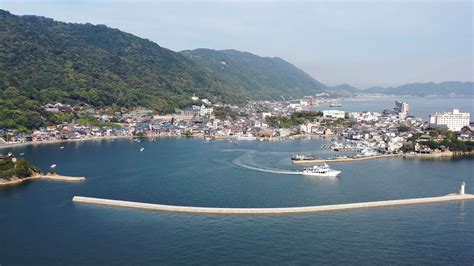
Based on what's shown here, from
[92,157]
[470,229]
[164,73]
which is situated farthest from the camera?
[164,73]

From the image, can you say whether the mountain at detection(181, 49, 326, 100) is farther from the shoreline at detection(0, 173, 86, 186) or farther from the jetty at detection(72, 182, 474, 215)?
the jetty at detection(72, 182, 474, 215)

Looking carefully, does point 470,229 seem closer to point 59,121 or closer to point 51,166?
point 51,166

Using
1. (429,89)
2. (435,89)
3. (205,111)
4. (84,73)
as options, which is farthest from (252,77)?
(435,89)

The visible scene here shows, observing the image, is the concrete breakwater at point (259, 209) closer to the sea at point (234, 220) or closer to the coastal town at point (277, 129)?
the sea at point (234, 220)

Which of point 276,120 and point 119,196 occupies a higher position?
point 276,120

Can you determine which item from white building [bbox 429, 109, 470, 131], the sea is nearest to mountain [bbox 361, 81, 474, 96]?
white building [bbox 429, 109, 470, 131]

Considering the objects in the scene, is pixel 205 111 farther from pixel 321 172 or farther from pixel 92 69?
pixel 321 172

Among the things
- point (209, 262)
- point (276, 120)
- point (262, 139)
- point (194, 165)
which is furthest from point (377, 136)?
point (209, 262)

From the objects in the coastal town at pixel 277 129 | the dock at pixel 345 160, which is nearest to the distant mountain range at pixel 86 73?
the coastal town at pixel 277 129
